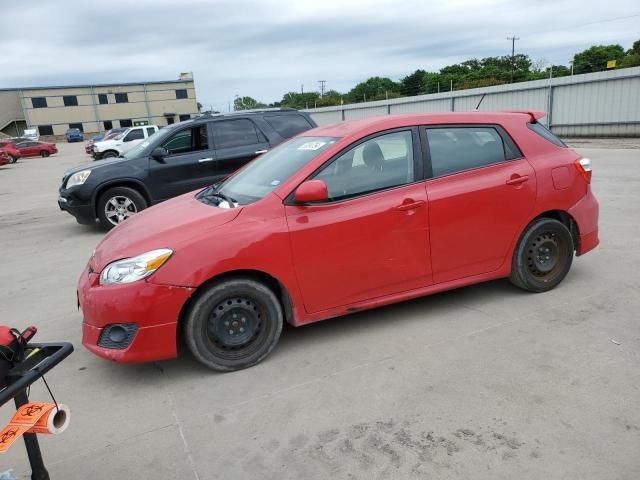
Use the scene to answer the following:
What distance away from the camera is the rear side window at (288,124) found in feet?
29.8

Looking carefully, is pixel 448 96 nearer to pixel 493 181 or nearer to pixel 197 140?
pixel 197 140

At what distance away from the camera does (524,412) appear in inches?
116

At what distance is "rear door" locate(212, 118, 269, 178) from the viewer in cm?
864

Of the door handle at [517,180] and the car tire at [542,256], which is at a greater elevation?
the door handle at [517,180]

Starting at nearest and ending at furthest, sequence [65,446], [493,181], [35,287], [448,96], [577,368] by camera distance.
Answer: [65,446], [577,368], [493,181], [35,287], [448,96]

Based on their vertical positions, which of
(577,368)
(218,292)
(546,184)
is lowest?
(577,368)

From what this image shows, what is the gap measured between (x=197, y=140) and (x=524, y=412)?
23.3 feet

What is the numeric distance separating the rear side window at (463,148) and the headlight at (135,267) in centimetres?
221

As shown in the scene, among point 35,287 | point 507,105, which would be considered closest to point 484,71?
point 507,105

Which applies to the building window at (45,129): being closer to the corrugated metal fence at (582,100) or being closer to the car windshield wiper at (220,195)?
the corrugated metal fence at (582,100)

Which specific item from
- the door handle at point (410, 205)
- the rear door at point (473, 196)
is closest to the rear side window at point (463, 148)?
the rear door at point (473, 196)

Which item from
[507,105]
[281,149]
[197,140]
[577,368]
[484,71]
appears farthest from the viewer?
[484,71]

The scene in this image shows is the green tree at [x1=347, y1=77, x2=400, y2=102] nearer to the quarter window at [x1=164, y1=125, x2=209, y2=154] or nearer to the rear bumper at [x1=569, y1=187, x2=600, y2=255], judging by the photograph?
the quarter window at [x1=164, y1=125, x2=209, y2=154]

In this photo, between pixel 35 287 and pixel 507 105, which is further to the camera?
pixel 507 105
